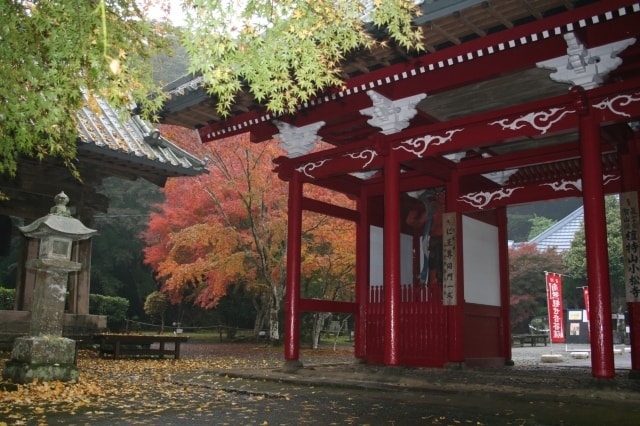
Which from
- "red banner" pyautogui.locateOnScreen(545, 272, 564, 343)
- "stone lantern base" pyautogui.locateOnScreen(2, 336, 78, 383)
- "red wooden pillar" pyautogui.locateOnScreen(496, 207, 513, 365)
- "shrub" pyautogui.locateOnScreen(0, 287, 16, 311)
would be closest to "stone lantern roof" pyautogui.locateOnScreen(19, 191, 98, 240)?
"stone lantern base" pyautogui.locateOnScreen(2, 336, 78, 383)

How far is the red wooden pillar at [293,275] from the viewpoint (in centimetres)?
959

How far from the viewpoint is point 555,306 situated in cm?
1706

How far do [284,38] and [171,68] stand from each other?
42.3 m

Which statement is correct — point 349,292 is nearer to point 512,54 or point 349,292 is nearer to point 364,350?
point 364,350

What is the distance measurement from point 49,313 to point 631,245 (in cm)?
862

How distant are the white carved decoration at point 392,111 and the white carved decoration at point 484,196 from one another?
2392 mm

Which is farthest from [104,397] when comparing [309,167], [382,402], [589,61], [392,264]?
[589,61]

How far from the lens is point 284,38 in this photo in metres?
4.75

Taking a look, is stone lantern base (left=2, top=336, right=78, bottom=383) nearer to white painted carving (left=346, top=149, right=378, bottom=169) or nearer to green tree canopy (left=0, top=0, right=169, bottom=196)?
green tree canopy (left=0, top=0, right=169, bottom=196)

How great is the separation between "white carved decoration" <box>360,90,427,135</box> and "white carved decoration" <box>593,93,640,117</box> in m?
2.59

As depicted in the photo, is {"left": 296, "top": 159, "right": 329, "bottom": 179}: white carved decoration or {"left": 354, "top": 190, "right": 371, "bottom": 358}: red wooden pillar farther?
{"left": 354, "top": 190, "right": 371, "bottom": 358}: red wooden pillar

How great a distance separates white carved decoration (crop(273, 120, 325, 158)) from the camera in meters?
9.91

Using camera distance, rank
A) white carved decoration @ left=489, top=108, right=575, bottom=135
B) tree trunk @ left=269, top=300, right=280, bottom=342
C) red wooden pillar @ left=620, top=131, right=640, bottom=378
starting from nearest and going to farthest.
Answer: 1. white carved decoration @ left=489, top=108, right=575, bottom=135
2. red wooden pillar @ left=620, top=131, right=640, bottom=378
3. tree trunk @ left=269, top=300, right=280, bottom=342

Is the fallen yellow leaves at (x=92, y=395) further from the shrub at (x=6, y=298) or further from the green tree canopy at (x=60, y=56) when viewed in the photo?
the shrub at (x=6, y=298)
